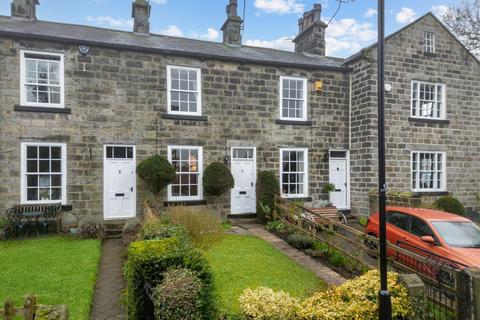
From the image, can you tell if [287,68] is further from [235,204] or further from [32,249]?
[32,249]

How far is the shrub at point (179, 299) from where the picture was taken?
3.40 m

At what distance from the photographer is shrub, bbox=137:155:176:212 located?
37.6ft

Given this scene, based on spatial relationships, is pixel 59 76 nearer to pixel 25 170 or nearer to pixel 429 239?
pixel 25 170

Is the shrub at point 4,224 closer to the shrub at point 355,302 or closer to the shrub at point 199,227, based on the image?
the shrub at point 199,227

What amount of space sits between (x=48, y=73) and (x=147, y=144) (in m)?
4.11

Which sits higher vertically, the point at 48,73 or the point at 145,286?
the point at 48,73

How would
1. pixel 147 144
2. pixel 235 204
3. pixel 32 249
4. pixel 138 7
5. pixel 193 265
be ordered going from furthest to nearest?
pixel 138 7
pixel 235 204
pixel 147 144
pixel 32 249
pixel 193 265

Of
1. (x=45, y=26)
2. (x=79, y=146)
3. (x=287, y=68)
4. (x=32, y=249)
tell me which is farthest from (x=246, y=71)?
(x=32, y=249)

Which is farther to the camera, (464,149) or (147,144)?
(464,149)

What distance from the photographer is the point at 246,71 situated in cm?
1380

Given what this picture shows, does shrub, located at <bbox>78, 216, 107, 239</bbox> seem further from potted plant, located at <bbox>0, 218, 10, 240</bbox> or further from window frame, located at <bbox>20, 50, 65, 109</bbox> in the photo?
window frame, located at <bbox>20, 50, 65, 109</bbox>

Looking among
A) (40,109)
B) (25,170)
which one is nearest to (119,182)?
(25,170)

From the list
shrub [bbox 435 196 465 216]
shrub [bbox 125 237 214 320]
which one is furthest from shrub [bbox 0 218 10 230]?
shrub [bbox 435 196 465 216]

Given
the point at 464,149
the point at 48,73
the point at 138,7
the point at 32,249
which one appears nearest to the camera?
the point at 32,249
